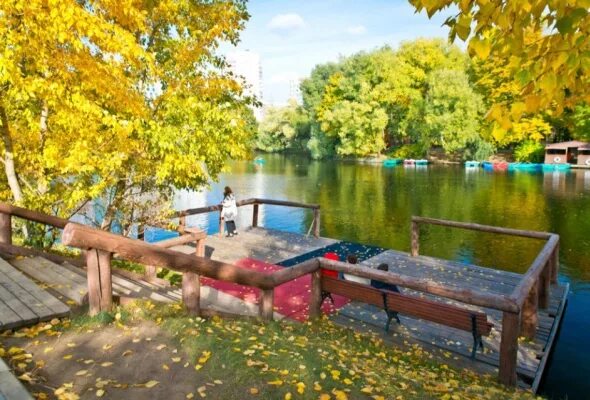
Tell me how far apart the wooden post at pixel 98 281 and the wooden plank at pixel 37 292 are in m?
0.32

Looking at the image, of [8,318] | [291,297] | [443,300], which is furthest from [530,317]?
[8,318]

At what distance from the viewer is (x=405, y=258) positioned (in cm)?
1388

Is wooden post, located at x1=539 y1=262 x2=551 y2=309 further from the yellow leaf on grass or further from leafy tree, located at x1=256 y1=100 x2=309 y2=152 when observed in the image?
leafy tree, located at x1=256 y1=100 x2=309 y2=152

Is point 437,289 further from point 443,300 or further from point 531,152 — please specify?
point 531,152

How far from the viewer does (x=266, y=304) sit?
682cm

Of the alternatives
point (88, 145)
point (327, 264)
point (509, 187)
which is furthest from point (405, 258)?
point (509, 187)

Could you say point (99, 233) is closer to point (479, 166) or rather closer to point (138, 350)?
point (138, 350)

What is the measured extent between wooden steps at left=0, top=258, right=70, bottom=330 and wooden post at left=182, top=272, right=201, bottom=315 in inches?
56.4

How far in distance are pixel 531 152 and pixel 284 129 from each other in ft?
149

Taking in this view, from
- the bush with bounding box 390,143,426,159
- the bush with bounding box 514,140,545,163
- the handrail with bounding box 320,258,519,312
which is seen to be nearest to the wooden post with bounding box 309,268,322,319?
the handrail with bounding box 320,258,519,312

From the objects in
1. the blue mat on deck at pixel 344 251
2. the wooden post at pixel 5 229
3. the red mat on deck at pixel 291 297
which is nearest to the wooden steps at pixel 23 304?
the wooden post at pixel 5 229

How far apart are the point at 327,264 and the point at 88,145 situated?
579 cm

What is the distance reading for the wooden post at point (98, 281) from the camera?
5.35 meters

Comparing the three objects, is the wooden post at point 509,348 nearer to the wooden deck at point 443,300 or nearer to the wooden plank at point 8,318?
the wooden deck at point 443,300
